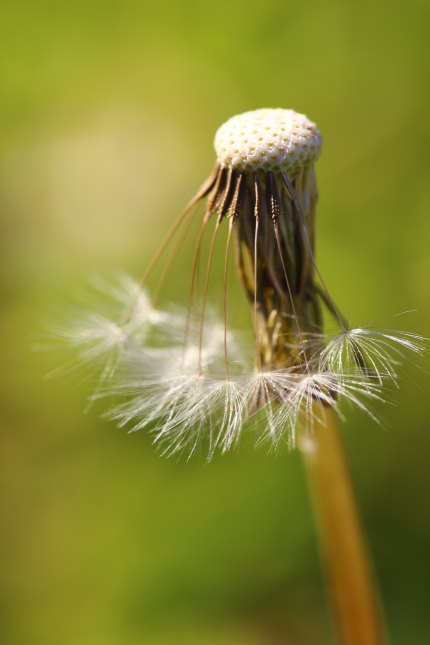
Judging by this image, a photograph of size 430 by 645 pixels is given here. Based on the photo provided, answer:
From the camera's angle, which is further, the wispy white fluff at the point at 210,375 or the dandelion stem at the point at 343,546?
the dandelion stem at the point at 343,546

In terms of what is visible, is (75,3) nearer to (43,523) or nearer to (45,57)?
(45,57)

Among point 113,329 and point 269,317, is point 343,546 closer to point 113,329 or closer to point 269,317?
point 269,317

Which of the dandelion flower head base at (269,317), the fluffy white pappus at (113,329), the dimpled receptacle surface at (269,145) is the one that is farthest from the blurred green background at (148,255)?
the dimpled receptacle surface at (269,145)

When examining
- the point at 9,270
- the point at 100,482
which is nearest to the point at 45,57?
the point at 9,270

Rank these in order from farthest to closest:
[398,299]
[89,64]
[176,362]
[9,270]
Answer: [89,64] → [9,270] → [398,299] → [176,362]

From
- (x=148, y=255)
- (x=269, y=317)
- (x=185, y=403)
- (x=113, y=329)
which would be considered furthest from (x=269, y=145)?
(x=148, y=255)

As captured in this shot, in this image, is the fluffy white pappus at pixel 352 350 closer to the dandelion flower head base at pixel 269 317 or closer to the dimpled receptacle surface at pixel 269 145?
the dandelion flower head base at pixel 269 317
